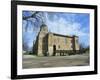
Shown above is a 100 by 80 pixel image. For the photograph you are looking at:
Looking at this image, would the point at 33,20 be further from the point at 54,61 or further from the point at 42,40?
the point at 54,61

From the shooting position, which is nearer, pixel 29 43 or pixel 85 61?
pixel 29 43

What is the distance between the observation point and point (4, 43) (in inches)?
73.7

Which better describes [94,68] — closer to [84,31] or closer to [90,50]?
[90,50]

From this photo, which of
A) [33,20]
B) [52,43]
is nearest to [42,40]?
[52,43]

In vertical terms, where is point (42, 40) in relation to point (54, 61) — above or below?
above

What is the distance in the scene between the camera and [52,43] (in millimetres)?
2021

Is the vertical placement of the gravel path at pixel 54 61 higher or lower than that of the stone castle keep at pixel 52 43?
lower

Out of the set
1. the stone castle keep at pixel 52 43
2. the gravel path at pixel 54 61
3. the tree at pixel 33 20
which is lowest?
the gravel path at pixel 54 61

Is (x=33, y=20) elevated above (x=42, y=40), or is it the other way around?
(x=33, y=20)

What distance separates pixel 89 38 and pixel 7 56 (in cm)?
88

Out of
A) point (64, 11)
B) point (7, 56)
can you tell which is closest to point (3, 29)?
point (7, 56)

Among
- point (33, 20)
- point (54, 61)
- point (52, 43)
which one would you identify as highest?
point (33, 20)

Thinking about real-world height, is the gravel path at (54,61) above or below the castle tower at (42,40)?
below

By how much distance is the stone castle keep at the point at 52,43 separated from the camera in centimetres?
198
